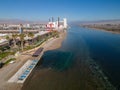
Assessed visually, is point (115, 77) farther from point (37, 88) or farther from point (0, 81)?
point (0, 81)

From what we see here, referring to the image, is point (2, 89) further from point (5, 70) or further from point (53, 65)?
point (53, 65)

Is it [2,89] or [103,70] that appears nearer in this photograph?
[2,89]

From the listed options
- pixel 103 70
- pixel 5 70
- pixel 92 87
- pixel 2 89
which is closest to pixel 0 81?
pixel 2 89

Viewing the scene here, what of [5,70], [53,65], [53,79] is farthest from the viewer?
[53,65]

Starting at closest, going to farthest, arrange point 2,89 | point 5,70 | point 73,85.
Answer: point 2,89 < point 73,85 < point 5,70

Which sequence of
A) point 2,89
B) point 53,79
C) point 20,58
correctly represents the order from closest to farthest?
point 2,89 < point 53,79 < point 20,58

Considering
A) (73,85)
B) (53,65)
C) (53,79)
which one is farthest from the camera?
(53,65)

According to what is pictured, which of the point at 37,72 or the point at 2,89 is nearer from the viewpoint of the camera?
the point at 2,89

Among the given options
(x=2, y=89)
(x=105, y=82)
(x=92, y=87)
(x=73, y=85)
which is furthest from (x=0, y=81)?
(x=105, y=82)
